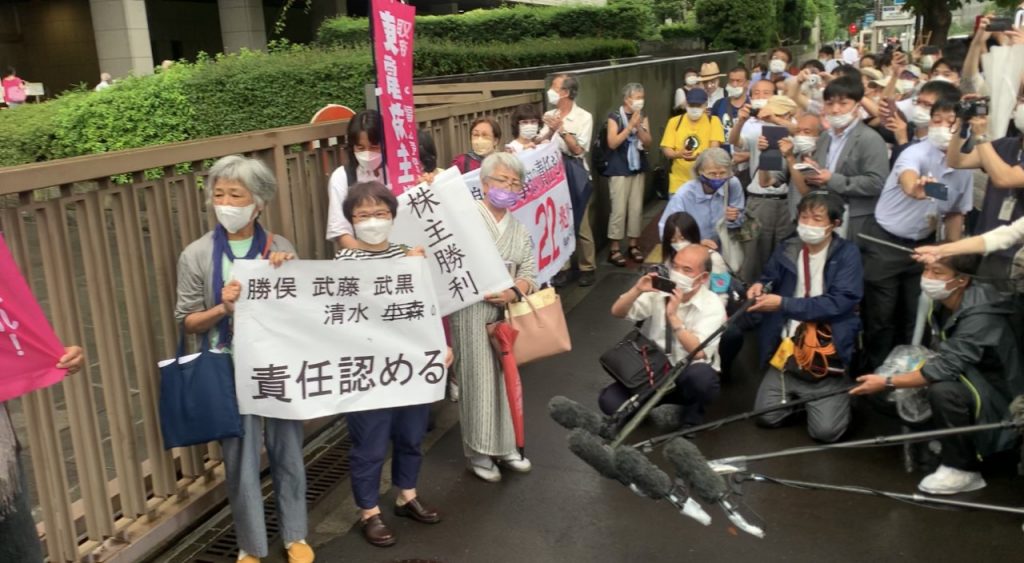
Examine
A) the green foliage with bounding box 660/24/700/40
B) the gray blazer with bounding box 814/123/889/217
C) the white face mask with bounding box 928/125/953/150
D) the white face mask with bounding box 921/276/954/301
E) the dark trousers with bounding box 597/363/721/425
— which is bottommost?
the dark trousers with bounding box 597/363/721/425

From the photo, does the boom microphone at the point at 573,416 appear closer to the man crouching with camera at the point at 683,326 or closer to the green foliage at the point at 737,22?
the man crouching with camera at the point at 683,326

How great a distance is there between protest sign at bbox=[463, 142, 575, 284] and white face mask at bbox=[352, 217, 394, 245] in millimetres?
1959

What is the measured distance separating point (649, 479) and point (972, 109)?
2.89 metres

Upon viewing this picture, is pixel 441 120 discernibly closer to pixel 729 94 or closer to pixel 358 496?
pixel 358 496

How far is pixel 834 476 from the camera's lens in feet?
15.8

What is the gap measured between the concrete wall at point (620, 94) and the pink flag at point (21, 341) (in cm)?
602

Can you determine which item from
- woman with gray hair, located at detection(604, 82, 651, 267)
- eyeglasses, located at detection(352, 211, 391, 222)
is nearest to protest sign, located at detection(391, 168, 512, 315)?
eyeglasses, located at detection(352, 211, 391, 222)

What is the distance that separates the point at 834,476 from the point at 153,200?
3662 mm

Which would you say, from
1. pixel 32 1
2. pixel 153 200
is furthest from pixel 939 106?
pixel 32 1

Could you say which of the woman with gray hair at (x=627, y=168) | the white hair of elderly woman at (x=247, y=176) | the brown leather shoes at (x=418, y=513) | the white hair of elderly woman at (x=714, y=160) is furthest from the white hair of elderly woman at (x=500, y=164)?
the woman with gray hair at (x=627, y=168)

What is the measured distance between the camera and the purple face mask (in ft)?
15.7

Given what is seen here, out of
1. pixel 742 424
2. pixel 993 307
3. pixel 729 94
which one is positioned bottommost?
pixel 742 424

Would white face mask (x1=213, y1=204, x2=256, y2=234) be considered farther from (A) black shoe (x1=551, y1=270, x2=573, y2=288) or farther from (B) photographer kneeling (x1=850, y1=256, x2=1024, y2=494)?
(A) black shoe (x1=551, y1=270, x2=573, y2=288)

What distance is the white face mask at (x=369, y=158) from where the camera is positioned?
15.9ft
